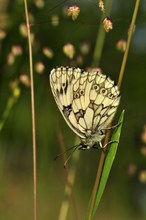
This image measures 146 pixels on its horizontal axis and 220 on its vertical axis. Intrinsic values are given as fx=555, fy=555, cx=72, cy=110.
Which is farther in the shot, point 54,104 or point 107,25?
point 54,104

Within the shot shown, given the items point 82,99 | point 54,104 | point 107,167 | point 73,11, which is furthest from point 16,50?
point 107,167

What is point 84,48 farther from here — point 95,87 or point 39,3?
point 95,87

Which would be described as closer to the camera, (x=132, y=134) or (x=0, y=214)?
(x=0, y=214)

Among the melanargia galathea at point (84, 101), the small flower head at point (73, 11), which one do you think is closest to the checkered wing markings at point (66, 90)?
the melanargia galathea at point (84, 101)

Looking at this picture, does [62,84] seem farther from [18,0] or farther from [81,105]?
[18,0]

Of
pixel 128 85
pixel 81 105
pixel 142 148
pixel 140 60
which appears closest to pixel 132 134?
pixel 128 85

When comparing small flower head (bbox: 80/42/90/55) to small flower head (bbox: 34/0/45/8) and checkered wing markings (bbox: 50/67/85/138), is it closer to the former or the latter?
small flower head (bbox: 34/0/45/8)

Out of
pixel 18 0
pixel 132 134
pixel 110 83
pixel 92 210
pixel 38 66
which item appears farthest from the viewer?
pixel 132 134

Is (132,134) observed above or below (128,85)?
below
